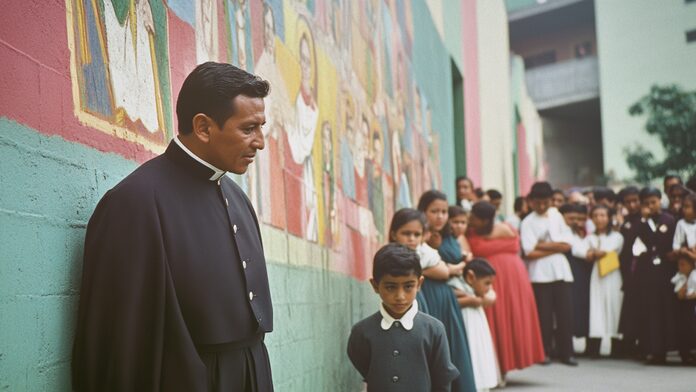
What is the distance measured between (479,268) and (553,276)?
103 inches

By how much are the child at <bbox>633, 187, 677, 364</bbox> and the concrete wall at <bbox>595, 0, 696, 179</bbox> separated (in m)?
20.1

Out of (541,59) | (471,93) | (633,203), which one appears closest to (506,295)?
(633,203)

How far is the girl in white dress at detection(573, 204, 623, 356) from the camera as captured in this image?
8.89m

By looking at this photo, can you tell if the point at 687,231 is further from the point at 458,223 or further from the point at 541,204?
the point at 458,223

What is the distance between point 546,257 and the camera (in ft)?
27.0

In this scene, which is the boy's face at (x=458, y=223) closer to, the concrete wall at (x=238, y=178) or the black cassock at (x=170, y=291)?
the concrete wall at (x=238, y=178)

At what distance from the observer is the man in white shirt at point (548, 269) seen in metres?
8.12

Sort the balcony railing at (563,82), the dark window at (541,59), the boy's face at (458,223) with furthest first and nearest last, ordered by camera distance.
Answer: the dark window at (541,59) → the balcony railing at (563,82) → the boy's face at (458,223)

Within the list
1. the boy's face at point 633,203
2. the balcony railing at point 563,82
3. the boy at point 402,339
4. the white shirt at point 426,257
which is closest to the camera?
the boy at point 402,339

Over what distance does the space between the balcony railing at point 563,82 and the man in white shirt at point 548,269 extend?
78.0 ft

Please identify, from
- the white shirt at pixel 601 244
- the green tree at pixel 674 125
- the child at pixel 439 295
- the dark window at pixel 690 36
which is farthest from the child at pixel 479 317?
the dark window at pixel 690 36

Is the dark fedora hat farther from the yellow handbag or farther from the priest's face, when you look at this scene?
the priest's face

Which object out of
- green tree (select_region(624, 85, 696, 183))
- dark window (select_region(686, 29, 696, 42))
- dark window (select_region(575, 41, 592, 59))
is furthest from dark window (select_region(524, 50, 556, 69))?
green tree (select_region(624, 85, 696, 183))

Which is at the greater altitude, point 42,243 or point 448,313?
point 42,243
